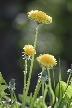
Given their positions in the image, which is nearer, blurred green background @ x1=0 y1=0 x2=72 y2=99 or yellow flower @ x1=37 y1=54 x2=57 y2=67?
yellow flower @ x1=37 y1=54 x2=57 y2=67

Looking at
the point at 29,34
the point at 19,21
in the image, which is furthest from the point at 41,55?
the point at 19,21

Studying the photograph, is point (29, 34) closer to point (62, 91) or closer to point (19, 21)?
point (19, 21)

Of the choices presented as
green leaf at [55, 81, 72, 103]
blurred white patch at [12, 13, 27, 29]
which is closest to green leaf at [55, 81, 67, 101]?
green leaf at [55, 81, 72, 103]

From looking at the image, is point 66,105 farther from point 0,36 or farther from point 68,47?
point 0,36

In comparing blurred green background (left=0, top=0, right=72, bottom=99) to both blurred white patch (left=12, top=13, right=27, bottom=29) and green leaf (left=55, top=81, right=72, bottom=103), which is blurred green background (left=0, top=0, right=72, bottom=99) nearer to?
blurred white patch (left=12, top=13, right=27, bottom=29)

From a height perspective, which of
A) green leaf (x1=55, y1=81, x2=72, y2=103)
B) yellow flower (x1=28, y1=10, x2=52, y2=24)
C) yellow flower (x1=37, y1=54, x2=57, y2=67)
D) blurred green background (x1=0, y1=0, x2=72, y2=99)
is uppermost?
blurred green background (x1=0, y1=0, x2=72, y2=99)

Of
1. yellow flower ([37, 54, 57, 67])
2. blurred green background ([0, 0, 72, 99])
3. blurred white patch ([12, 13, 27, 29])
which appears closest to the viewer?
yellow flower ([37, 54, 57, 67])

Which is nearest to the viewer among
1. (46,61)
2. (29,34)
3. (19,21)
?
(46,61)

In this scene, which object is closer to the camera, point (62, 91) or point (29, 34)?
point (62, 91)

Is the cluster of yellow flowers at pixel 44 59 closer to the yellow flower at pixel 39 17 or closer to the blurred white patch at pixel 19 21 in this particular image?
the yellow flower at pixel 39 17
